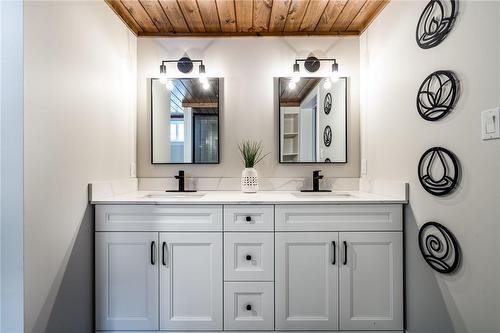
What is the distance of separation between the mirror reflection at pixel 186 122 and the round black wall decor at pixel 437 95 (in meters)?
1.37

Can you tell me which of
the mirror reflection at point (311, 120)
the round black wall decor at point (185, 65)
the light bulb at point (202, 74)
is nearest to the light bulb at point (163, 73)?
the round black wall decor at point (185, 65)

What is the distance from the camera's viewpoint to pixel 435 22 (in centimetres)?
122

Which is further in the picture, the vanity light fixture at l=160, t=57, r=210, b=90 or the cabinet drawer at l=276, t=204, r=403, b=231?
the vanity light fixture at l=160, t=57, r=210, b=90

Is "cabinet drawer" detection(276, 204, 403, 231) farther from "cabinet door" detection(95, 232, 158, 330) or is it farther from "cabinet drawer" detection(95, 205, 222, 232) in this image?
"cabinet door" detection(95, 232, 158, 330)

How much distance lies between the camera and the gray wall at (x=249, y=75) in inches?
79.1

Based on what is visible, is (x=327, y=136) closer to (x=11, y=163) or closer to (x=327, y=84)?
(x=327, y=84)

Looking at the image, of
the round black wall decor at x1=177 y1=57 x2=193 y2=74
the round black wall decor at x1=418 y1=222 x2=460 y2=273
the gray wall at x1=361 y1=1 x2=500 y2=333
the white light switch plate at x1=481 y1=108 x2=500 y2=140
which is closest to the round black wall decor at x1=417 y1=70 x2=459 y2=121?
the gray wall at x1=361 y1=1 x2=500 y2=333

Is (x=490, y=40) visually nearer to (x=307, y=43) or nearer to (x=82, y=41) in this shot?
(x=307, y=43)

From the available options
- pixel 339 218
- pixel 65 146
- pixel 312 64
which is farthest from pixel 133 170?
pixel 312 64

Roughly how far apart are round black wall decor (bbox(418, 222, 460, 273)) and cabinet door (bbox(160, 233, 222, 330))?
3.66 feet

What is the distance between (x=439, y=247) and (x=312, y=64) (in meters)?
1.50

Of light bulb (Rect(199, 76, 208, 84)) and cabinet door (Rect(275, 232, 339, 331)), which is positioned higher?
light bulb (Rect(199, 76, 208, 84))

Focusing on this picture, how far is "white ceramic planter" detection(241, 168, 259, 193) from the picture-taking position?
6.05 ft

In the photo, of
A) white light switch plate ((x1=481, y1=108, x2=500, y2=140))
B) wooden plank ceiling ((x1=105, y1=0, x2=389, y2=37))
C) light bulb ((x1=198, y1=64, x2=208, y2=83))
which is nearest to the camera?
white light switch plate ((x1=481, y1=108, x2=500, y2=140))
